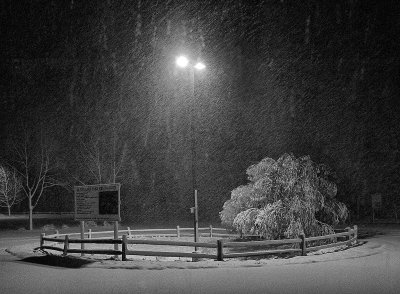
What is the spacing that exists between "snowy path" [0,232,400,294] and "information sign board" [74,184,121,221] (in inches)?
93.4

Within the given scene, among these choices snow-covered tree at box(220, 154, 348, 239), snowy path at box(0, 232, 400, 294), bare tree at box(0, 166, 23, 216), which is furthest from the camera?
bare tree at box(0, 166, 23, 216)

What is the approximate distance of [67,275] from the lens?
1318 centimetres

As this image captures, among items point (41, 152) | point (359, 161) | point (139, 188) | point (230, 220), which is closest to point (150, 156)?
point (139, 188)

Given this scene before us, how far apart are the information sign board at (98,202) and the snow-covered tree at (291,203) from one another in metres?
7.56

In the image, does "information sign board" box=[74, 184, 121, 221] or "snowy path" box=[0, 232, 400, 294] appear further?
"information sign board" box=[74, 184, 121, 221]

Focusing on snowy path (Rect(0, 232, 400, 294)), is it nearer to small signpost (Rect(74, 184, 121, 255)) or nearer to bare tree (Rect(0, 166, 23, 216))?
small signpost (Rect(74, 184, 121, 255))

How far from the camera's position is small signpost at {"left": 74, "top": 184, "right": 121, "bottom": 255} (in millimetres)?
17328

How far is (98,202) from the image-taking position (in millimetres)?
17875

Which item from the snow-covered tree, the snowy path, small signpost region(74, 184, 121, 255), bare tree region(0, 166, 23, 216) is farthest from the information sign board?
bare tree region(0, 166, 23, 216)

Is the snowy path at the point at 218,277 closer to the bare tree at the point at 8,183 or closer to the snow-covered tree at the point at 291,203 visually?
the snow-covered tree at the point at 291,203

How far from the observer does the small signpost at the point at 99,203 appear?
1733 cm

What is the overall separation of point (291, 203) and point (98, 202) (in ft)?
29.0

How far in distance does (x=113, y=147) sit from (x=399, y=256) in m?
37.8

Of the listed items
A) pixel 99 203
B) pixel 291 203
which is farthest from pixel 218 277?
pixel 291 203
